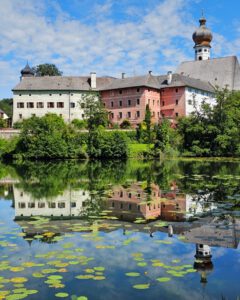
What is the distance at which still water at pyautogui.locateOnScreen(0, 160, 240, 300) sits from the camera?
791 cm

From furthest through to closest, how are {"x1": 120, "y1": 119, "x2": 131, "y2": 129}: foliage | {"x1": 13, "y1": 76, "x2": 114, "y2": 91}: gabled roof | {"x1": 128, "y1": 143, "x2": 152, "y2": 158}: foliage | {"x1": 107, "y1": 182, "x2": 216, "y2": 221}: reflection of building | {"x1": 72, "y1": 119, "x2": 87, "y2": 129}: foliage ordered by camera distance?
{"x1": 13, "y1": 76, "x2": 114, "y2": 91}: gabled roof → {"x1": 120, "y1": 119, "x2": 131, "y2": 129}: foliage → {"x1": 72, "y1": 119, "x2": 87, "y2": 129}: foliage → {"x1": 128, "y1": 143, "x2": 152, "y2": 158}: foliage → {"x1": 107, "y1": 182, "x2": 216, "y2": 221}: reflection of building

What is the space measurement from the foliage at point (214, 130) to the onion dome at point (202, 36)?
34582 mm

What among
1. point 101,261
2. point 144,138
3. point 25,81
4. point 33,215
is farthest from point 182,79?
point 101,261

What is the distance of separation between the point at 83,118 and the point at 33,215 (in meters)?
57.9

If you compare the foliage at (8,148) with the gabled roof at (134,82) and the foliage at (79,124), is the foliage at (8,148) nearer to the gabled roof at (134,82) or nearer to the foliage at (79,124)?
the foliage at (79,124)

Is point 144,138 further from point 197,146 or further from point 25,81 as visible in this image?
point 25,81

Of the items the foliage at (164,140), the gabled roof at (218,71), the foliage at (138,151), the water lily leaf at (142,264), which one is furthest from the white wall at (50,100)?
the water lily leaf at (142,264)

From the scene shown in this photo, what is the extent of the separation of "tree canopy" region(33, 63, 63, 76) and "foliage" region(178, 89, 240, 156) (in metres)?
49.0

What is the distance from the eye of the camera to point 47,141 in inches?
2191

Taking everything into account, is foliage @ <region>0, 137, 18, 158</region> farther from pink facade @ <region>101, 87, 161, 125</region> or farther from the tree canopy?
the tree canopy

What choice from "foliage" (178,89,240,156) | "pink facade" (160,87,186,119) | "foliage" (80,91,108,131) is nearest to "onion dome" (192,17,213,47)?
"pink facade" (160,87,186,119)

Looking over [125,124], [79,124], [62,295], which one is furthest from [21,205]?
[125,124]

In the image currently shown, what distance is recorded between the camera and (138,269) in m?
8.94

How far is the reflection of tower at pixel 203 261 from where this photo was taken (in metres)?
8.68
